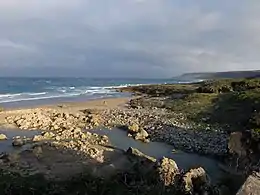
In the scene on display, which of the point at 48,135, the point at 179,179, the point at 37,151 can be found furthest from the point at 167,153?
the point at 179,179

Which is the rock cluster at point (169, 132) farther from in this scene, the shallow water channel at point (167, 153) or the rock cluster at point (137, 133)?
the shallow water channel at point (167, 153)

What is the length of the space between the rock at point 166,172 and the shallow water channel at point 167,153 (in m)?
4.97

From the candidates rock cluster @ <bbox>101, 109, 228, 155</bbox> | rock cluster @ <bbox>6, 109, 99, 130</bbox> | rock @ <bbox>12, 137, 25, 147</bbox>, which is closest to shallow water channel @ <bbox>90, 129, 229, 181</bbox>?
rock cluster @ <bbox>101, 109, 228, 155</bbox>

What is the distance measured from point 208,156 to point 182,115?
13.7 meters

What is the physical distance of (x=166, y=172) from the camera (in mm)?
13328

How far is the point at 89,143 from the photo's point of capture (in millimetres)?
24922

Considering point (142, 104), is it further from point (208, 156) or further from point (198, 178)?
point (198, 178)

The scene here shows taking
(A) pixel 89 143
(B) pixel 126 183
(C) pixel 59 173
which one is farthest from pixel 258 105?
(B) pixel 126 183

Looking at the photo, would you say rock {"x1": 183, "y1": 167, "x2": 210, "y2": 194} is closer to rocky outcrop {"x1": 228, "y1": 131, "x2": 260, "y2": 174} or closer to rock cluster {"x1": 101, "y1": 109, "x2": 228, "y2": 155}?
rocky outcrop {"x1": 228, "y1": 131, "x2": 260, "y2": 174}

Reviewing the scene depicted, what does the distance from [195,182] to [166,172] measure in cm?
A: 103

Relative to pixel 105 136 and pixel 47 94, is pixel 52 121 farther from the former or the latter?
pixel 47 94

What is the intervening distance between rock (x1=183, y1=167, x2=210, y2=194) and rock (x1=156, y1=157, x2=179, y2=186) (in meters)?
0.39

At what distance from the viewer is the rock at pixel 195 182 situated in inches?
494

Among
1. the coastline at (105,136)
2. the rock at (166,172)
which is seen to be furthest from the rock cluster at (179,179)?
the coastline at (105,136)
